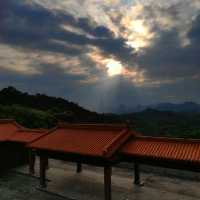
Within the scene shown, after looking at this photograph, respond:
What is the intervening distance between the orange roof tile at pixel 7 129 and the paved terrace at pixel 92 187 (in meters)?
3.47

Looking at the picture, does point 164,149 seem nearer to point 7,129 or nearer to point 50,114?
point 7,129

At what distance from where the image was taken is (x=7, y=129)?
86.3 ft

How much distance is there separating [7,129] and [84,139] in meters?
12.0

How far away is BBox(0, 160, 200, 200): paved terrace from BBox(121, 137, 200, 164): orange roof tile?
3991 millimetres

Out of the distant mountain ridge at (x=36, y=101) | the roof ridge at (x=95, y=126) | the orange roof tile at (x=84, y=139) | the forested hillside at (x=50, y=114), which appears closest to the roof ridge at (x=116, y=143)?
the orange roof tile at (x=84, y=139)

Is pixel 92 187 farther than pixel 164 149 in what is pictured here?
Yes

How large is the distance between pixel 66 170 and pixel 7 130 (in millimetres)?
7347

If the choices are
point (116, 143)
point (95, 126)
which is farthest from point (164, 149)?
point (95, 126)

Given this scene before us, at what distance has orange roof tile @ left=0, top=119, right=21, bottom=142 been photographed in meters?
24.3

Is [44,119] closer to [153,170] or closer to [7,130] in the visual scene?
[7,130]

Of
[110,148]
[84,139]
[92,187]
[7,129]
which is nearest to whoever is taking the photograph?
[110,148]

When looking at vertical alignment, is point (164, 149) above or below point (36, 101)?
below

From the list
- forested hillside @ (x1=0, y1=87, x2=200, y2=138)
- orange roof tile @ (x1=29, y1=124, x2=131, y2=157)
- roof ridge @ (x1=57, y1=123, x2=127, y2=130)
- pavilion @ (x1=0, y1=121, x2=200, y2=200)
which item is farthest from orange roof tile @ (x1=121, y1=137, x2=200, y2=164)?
forested hillside @ (x1=0, y1=87, x2=200, y2=138)

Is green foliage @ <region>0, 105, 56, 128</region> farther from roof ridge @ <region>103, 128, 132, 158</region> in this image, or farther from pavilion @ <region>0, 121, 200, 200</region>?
roof ridge @ <region>103, 128, 132, 158</region>
